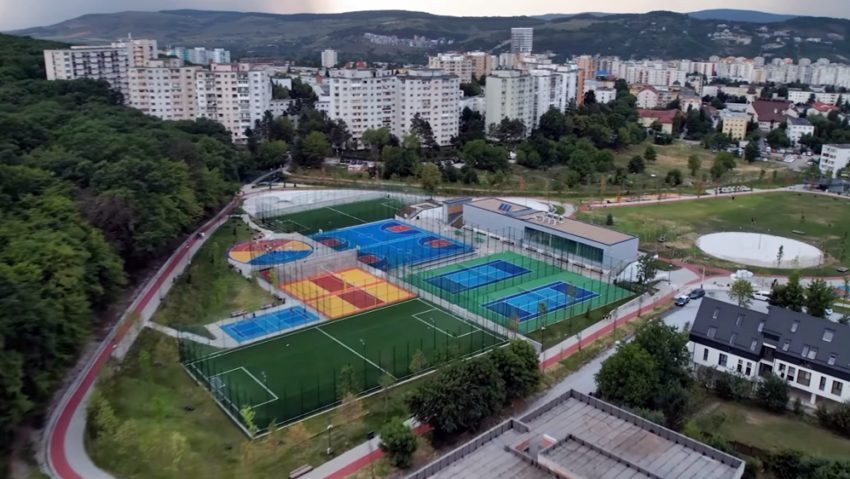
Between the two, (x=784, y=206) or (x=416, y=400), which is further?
(x=784, y=206)

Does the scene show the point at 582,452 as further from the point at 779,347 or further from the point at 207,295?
the point at 207,295

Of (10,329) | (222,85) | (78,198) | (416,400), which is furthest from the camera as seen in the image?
(222,85)

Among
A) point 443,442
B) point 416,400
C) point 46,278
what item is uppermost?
point 46,278

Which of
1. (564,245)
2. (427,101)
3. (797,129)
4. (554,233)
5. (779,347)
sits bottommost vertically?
(564,245)

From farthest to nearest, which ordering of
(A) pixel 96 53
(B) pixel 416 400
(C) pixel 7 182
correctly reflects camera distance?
(A) pixel 96 53
(C) pixel 7 182
(B) pixel 416 400

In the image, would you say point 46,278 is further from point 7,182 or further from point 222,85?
point 222,85

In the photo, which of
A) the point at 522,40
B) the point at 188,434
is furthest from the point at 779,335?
the point at 522,40

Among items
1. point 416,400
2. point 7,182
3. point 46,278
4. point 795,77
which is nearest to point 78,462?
point 46,278

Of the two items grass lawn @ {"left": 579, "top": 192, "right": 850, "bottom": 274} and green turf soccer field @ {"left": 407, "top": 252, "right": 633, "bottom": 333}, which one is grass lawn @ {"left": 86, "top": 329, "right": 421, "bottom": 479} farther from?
grass lawn @ {"left": 579, "top": 192, "right": 850, "bottom": 274}
